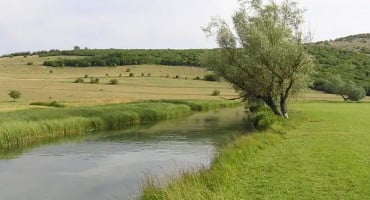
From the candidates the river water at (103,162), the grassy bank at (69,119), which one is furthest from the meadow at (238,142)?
the river water at (103,162)

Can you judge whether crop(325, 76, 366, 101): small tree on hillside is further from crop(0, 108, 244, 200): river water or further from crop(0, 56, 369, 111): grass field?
crop(0, 108, 244, 200): river water

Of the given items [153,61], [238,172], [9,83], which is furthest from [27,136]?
[153,61]

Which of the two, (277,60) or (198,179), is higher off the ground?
(277,60)

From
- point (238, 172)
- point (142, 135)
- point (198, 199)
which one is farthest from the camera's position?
point (142, 135)

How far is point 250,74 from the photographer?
40031mm

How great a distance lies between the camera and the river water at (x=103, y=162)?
19391mm

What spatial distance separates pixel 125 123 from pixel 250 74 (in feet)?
43.6

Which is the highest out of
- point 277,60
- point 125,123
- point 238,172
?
point 277,60

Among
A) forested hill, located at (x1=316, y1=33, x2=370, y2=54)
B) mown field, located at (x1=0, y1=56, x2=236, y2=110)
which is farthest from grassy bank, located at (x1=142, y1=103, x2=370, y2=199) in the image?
forested hill, located at (x1=316, y1=33, x2=370, y2=54)

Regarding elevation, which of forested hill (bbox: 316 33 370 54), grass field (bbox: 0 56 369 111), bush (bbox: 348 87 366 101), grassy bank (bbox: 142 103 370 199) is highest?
forested hill (bbox: 316 33 370 54)

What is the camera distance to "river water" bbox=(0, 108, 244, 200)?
19.4 m

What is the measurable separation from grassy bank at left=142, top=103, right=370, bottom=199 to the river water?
8.16ft

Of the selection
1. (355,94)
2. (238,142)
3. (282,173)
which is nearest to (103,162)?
(238,142)

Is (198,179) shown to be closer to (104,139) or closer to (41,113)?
(104,139)
